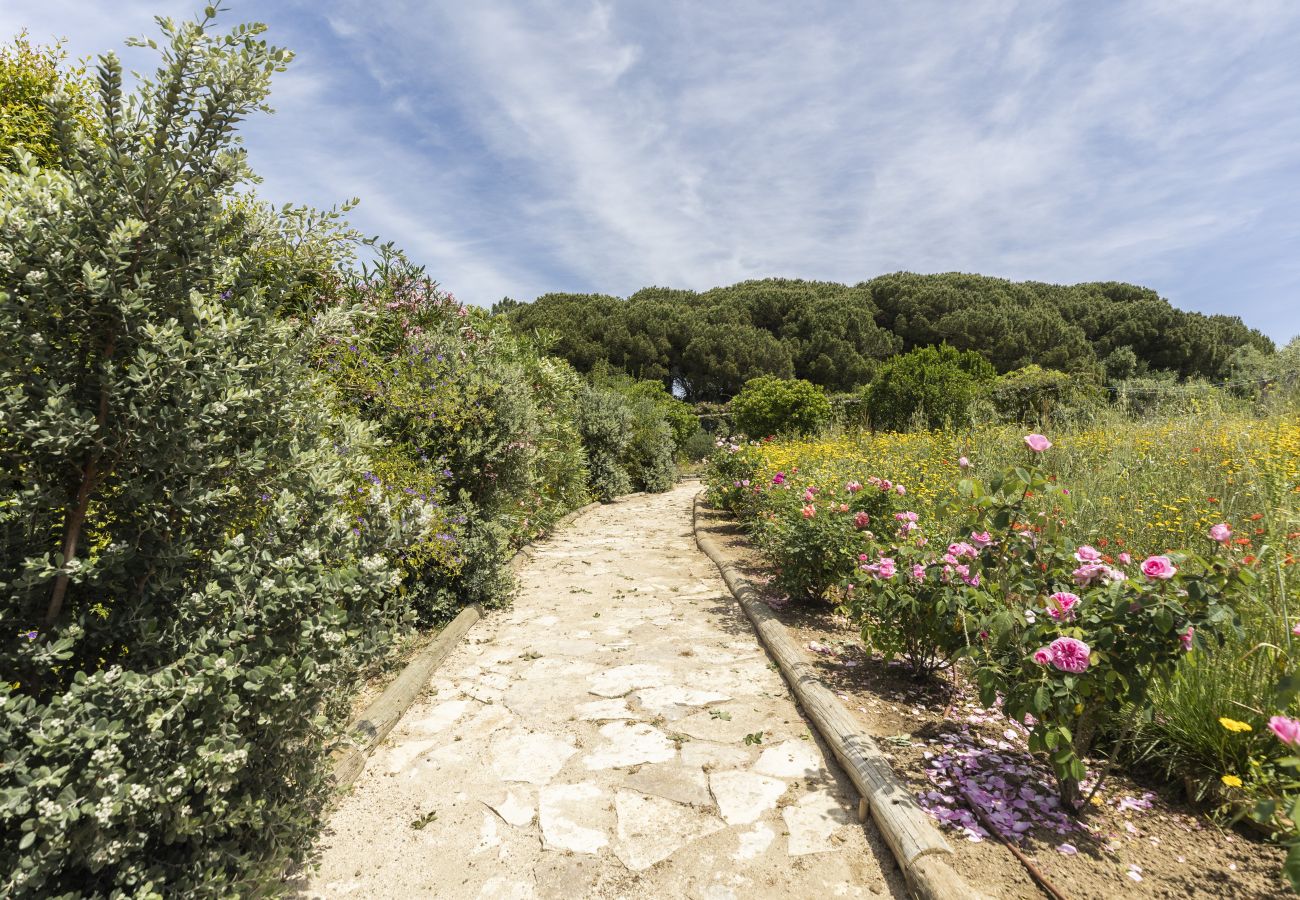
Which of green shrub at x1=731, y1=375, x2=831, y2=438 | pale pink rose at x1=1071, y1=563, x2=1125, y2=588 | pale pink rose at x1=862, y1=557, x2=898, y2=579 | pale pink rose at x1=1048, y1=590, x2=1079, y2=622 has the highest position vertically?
green shrub at x1=731, y1=375, x2=831, y2=438

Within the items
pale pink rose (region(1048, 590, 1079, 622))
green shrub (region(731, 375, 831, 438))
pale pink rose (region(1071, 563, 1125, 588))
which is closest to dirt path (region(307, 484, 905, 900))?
pale pink rose (region(1048, 590, 1079, 622))

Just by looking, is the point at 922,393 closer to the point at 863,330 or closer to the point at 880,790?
the point at 880,790

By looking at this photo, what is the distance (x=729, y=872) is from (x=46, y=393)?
8.79 feet

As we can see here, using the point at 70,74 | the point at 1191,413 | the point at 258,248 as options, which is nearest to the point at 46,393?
the point at 258,248

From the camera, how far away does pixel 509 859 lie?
238 centimetres

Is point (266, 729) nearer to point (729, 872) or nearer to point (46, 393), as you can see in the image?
point (46, 393)

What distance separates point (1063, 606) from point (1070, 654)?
196 mm

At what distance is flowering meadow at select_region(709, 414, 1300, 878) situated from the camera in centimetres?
207

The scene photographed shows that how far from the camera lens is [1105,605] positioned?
2.20m

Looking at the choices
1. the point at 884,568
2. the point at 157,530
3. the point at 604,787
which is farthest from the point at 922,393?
the point at 157,530

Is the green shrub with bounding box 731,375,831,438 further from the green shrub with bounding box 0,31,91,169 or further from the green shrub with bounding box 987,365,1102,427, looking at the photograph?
the green shrub with bounding box 0,31,91,169

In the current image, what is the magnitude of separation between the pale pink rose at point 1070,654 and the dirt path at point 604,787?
1002 mm

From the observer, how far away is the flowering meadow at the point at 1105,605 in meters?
2.07

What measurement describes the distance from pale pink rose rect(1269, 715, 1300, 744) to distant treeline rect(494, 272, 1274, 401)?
28.4 metres
